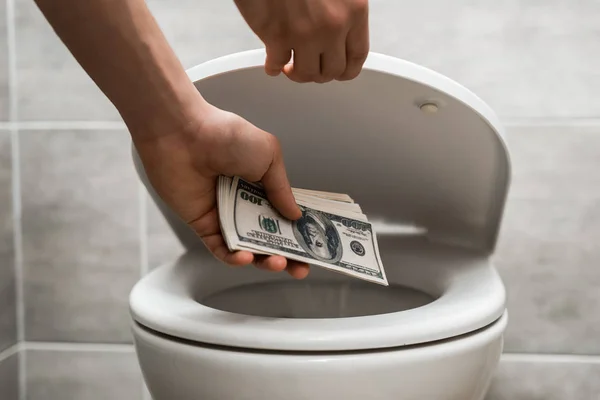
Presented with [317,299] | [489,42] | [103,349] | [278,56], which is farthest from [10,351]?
[489,42]

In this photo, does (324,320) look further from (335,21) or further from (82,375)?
(82,375)

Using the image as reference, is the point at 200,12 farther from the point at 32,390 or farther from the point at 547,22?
the point at 32,390

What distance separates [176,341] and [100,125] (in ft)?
2.12

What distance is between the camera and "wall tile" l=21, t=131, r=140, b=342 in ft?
3.67

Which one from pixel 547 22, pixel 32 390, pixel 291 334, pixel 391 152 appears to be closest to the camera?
pixel 291 334

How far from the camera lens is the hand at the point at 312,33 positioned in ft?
1.69

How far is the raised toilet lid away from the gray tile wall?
24 cm

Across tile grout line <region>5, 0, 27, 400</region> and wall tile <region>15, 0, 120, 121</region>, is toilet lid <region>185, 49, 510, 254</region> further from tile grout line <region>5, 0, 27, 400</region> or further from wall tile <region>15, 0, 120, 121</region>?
tile grout line <region>5, 0, 27, 400</region>

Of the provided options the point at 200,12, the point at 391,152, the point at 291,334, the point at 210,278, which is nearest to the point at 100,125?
the point at 200,12

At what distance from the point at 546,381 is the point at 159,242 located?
695 mm

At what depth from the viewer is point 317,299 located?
0.89m

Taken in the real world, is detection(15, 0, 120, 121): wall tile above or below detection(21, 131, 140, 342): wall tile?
above

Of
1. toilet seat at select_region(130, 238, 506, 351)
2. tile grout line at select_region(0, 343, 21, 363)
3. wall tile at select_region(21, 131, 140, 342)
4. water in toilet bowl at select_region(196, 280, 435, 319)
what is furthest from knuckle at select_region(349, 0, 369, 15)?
tile grout line at select_region(0, 343, 21, 363)

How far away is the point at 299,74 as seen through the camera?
0.58m
